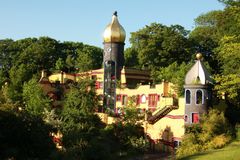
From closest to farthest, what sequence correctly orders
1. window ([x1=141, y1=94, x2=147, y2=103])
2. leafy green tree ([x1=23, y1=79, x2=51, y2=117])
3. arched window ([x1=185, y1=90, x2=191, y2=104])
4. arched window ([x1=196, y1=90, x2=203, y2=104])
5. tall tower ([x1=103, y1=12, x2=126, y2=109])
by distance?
arched window ([x1=196, y1=90, x2=203, y2=104])
arched window ([x1=185, y1=90, x2=191, y2=104])
window ([x1=141, y1=94, x2=147, y2=103])
leafy green tree ([x1=23, y1=79, x2=51, y2=117])
tall tower ([x1=103, y1=12, x2=126, y2=109])

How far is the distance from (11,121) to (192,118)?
15166 millimetres

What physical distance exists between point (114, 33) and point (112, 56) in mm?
2403

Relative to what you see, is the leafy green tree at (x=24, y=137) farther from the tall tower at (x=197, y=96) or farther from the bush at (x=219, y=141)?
the tall tower at (x=197, y=96)

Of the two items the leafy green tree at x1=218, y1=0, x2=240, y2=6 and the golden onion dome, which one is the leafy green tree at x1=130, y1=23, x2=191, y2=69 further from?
the leafy green tree at x1=218, y1=0, x2=240, y2=6

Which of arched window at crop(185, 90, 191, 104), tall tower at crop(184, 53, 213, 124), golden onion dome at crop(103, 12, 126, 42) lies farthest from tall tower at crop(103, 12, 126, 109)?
tall tower at crop(184, 53, 213, 124)

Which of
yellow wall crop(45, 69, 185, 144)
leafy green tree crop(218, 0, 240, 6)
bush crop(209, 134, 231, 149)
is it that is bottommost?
bush crop(209, 134, 231, 149)

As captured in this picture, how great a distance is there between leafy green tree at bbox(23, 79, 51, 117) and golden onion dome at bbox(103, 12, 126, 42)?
8.74 meters

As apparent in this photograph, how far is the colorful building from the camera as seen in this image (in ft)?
110

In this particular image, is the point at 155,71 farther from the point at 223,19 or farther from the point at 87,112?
the point at 87,112

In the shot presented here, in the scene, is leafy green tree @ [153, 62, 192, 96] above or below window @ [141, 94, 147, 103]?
above

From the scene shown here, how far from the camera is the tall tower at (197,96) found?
109ft

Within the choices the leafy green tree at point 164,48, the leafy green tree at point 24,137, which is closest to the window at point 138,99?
the leafy green tree at point 164,48

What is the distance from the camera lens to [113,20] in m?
49.7

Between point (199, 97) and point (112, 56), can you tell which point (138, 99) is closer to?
point (112, 56)
